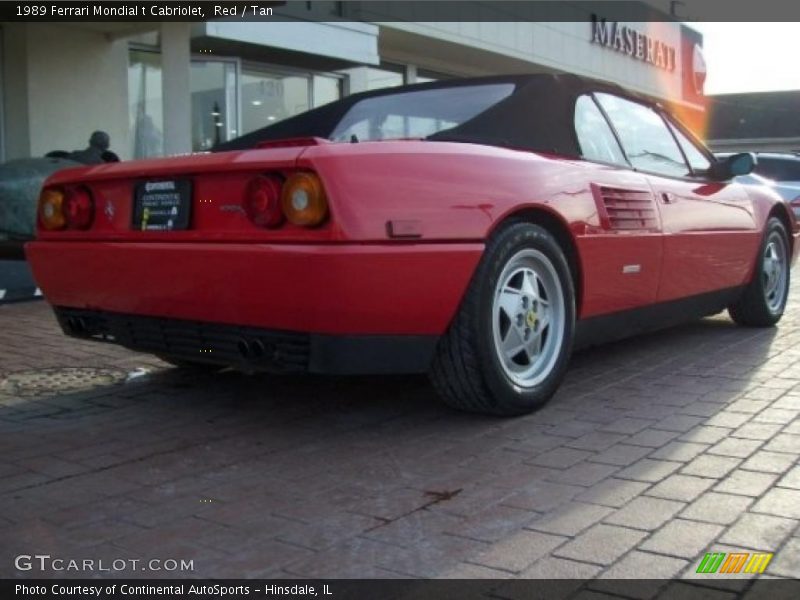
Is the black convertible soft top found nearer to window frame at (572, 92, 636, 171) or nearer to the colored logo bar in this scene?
window frame at (572, 92, 636, 171)

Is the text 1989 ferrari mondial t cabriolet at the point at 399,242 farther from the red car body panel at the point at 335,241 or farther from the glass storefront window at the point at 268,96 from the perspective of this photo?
the glass storefront window at the point at 268,96

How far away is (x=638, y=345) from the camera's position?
17.4ft

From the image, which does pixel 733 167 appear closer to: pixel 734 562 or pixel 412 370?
pixel 412 370

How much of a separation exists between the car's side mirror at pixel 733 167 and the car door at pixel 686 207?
0.16 ft

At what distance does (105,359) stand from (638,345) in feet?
10.3

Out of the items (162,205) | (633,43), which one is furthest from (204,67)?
(633,43)

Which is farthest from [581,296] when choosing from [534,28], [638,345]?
[534,28]

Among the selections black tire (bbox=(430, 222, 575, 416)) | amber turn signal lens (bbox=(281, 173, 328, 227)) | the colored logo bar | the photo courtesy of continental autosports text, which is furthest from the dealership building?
the colored logo bar

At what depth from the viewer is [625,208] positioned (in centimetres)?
407

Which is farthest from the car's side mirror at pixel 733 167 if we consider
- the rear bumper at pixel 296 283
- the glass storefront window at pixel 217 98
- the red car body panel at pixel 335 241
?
the glass storefront window at pixel 217 98

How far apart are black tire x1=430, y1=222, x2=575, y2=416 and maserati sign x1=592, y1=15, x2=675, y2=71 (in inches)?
713

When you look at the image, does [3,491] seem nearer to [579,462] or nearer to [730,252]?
[579,462]

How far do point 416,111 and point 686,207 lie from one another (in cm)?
158

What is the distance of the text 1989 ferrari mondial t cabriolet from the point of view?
9.77ft
